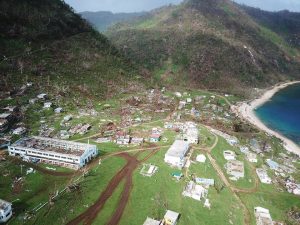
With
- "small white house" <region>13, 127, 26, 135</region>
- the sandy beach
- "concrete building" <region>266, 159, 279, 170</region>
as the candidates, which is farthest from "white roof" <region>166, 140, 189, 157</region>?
the sandy beach

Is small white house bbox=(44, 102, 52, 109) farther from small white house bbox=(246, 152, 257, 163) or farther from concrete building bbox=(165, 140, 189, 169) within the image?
small white house bbox=(246, 152, 257, 163)

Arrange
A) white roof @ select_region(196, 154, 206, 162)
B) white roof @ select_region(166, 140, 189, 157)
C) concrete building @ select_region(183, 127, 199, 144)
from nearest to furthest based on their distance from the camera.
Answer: white roof @ select_region(166, 140, 189, 157) < white roof @ select_region(196, 154, 206, 162) < concrete building @ select_region(183, 127, 199, 144)

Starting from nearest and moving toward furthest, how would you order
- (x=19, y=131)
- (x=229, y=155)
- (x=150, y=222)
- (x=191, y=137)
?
1. (x=150, y=222)
2. (x=19, y=131)
3. (x=229, y=155)
4. (x=191, y=137)

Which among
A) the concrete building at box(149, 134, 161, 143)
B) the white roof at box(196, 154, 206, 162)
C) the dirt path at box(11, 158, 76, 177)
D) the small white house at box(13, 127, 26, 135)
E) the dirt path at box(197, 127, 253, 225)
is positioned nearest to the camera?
the dirt path at box(197, 127, 253, 225)

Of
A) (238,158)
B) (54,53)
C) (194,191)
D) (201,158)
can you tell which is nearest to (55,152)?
(194,191)

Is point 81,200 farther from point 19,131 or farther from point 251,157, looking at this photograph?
point 251,157

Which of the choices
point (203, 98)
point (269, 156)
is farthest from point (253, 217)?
point (203, 98)

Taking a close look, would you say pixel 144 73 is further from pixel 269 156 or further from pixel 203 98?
pixel 269 156
